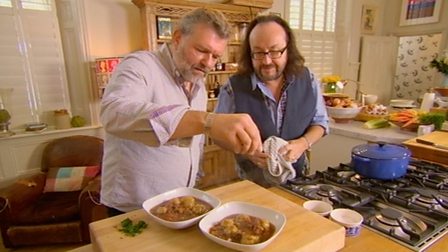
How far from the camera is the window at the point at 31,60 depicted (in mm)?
2484

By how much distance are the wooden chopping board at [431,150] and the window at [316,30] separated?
293cm

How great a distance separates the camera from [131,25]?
116 inches

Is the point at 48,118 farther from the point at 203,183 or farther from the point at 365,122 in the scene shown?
the point at 365,122

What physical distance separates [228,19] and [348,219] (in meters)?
2.84

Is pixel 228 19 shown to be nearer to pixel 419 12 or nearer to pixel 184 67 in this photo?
pixel 184 67

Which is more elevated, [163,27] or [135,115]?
[163,27]

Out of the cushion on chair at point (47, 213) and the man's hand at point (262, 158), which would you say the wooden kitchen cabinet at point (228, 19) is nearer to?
the cushion on chair at point (47, 213)

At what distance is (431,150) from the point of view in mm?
1435

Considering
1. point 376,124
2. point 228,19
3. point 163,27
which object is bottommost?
point 376,124

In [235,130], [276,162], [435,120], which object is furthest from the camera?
[435,120]

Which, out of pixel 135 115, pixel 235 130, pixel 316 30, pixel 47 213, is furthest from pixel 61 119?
pixel 316 30

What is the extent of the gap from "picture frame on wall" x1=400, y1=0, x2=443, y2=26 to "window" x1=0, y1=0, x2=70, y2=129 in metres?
5.42

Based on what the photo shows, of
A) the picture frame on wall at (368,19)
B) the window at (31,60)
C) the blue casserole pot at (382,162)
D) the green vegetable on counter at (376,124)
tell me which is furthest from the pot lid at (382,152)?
the picture frame on wall at (368,19)

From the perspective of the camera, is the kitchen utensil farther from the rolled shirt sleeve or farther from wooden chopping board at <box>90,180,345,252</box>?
the rolled shirt sleeve
